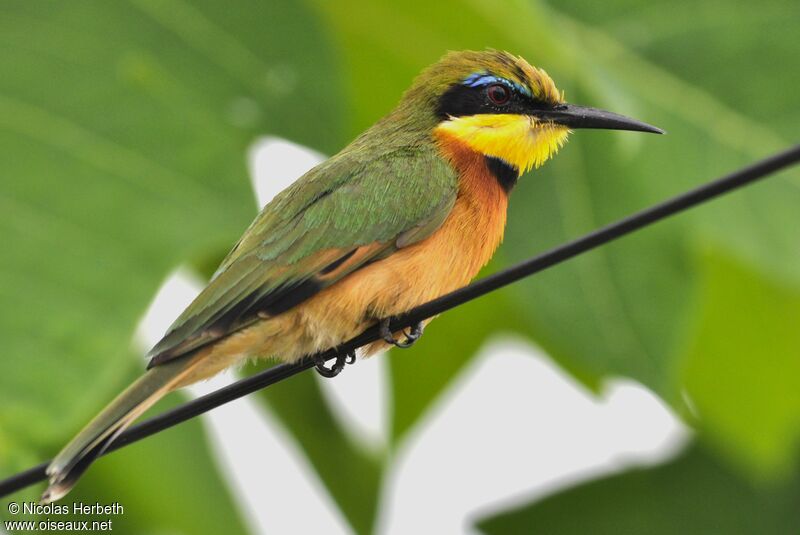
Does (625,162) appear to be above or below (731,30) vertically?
below

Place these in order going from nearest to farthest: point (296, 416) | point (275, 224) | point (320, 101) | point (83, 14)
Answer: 1. point (275, 224)
2. point (320, 101)
3. point (83, 14)
4. point (296, 416)

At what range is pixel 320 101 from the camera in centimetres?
573

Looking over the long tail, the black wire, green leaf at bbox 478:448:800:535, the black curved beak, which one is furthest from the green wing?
green leaf at bbox 478:448:800:535

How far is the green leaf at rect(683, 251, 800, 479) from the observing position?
698cm

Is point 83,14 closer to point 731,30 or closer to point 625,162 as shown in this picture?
point 625,162

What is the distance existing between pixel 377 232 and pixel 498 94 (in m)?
0.93

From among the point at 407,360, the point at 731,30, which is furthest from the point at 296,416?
the point at 731,30

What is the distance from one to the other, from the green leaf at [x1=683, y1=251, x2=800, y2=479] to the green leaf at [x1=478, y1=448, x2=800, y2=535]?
2.37 feet

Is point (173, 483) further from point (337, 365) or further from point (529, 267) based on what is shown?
point (529, 267)

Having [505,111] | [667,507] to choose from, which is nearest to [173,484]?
[505,111]

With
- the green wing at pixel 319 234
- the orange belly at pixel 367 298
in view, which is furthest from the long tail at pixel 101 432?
the orange belly at pixel 367 298

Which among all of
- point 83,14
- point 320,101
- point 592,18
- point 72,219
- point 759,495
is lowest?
point 759,495

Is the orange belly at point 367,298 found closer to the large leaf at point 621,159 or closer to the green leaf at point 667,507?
the large leaf at point 621,159

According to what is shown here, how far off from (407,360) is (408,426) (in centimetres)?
33
